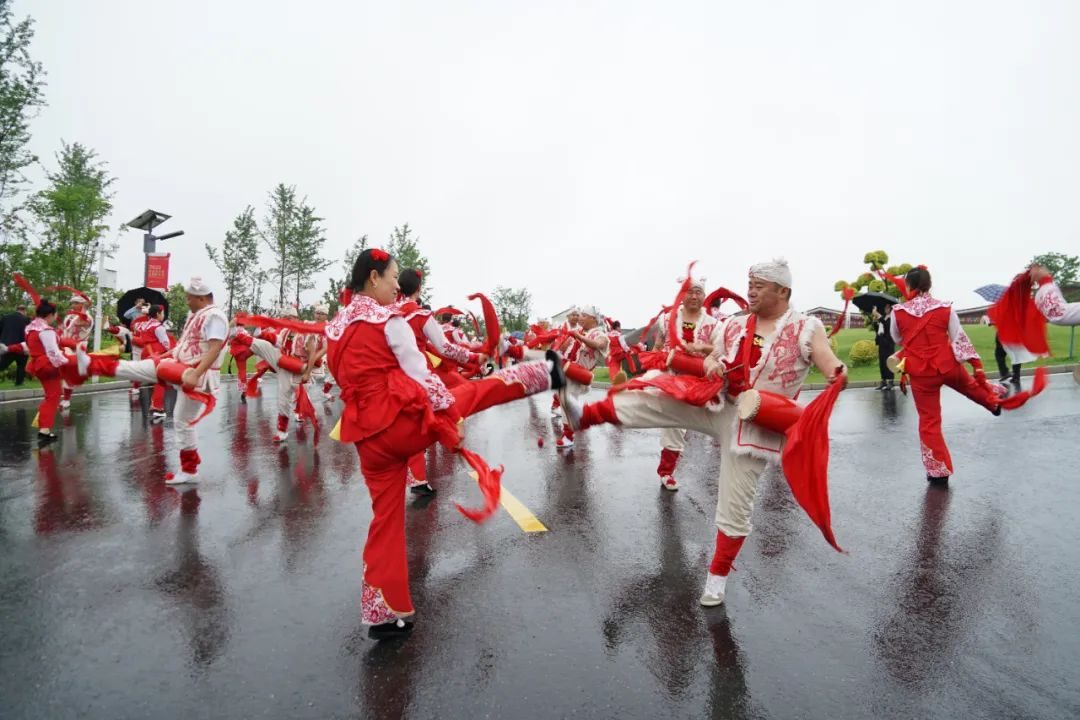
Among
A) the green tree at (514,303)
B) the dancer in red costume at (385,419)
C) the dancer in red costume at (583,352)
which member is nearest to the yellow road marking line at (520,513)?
the dancer in red costume at (583,352)

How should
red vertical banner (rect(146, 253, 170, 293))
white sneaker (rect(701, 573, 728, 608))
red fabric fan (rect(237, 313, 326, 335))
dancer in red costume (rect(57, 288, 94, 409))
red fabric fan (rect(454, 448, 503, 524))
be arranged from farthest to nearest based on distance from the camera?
red vertical banner (rect(146, 253, 170, 293)) → dancer in red costume (rect(57, 288, 94, 409)) → red fabric fan (rect(237, 313, 326, 335)) → white sneaker (rect(701, 573, 728, 608)) → red fabric fan (rect(454, 448, 503, 524))

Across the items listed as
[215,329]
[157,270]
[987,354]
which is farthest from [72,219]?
[987,354]

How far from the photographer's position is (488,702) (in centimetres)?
249

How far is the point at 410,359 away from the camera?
3035 mm

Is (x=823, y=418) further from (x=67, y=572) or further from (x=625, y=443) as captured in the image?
(x=625, y=443)

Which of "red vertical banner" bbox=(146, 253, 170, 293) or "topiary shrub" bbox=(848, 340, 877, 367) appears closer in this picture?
"topiary shrub" bbox=(848, 340, 877, 367)

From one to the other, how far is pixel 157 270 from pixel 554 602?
23.4m

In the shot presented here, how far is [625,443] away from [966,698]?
Answer: 19.2ft

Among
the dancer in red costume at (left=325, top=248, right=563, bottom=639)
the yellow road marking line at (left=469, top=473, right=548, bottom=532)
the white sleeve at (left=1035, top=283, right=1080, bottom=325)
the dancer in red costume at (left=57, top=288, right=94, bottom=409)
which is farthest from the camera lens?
the dancer in red costume at (left=57, top=288, right=94, bottom=409)

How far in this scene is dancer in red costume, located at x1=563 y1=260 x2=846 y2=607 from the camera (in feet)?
11.0

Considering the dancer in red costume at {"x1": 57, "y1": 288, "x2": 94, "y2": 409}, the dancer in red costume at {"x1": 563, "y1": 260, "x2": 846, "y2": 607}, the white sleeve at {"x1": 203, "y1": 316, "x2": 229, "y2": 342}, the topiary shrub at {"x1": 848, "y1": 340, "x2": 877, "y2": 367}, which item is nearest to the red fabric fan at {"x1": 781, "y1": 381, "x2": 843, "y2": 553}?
the dancer in red costume at {"x1": 563, "y1": 260, "x2": 846, "y2": 607}

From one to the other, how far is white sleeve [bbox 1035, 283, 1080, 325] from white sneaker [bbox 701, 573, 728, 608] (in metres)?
3.40

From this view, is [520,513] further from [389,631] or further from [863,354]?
[863,354]

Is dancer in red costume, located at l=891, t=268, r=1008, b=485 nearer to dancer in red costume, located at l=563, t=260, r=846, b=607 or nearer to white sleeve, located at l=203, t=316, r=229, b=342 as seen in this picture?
dancer in red costume, located at l=563, t=260, r=846, b=607
